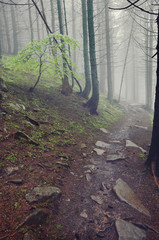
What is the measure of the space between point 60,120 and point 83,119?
5.88 feet

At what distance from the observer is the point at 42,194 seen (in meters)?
3.13

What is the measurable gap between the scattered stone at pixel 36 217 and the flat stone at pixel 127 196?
1.94 meters

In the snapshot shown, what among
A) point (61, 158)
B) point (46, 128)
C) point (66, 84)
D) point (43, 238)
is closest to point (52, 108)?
→ point (46, 128)

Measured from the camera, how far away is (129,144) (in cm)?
684

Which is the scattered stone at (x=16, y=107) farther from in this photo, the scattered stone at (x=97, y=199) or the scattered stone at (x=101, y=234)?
the scattered stone at (x=101, y=234)

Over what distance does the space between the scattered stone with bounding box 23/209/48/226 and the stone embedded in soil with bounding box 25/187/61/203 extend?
29 cm

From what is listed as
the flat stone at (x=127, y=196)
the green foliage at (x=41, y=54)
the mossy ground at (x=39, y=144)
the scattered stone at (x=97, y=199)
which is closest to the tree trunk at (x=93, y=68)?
the mossy ground at (x=39, y=144)

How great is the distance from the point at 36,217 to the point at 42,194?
53cm

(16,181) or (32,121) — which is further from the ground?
(32,121)

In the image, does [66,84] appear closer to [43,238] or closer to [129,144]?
[129,144]

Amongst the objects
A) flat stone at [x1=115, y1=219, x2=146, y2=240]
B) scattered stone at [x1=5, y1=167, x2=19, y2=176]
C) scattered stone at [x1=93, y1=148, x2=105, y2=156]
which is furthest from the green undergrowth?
flat stone at [x1=115, y1=219, x2=146, y2=240]

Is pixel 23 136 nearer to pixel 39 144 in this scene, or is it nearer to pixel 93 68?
pixel 39 144

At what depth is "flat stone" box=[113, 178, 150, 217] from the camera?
3324 mm

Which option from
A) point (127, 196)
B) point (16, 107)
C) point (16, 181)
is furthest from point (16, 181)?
point (16, 107)
